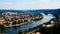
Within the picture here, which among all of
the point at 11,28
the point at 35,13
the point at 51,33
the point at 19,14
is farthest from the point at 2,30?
the point at 51,33

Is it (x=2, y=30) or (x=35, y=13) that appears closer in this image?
(x=2, y=30)

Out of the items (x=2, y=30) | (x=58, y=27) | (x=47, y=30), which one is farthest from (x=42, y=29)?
(x=2, y=30)

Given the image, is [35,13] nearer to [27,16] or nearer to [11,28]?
[27,16]

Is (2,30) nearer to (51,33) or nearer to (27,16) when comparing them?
(27,16)

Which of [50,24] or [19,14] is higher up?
[19,14]

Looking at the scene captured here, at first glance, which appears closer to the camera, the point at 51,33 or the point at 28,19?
the point at 51,33

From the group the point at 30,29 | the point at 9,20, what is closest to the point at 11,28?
the point at 9,20

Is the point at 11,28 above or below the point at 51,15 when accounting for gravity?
below
